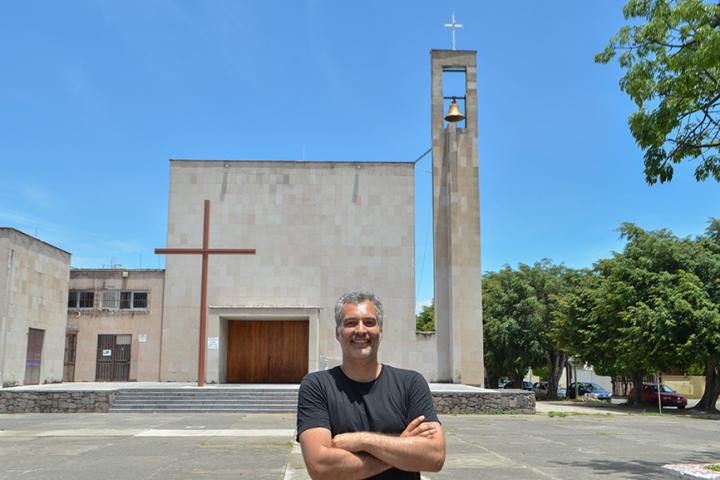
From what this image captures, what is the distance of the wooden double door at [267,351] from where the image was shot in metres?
27.3

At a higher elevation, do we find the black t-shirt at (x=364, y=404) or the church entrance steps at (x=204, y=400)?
the black t-shirt at (x=364, y=404)

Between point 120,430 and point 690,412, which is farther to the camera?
point 690,412

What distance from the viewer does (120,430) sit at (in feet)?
49.9

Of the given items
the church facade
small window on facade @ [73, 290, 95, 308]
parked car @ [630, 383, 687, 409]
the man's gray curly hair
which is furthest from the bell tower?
the man's gray curly hair

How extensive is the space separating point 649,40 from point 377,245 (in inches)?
710

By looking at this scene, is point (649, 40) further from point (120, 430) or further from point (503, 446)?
point (120, 430)

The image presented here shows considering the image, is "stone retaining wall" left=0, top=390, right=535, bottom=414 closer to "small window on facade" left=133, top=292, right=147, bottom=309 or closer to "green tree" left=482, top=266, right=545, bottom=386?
"small window on facade" left=133, top=292, right=147, bottom=309

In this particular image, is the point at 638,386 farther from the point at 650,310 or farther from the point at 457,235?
the point at 457,235

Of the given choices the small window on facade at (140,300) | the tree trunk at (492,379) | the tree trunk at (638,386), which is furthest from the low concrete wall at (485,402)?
the tree trunk at (492,379)

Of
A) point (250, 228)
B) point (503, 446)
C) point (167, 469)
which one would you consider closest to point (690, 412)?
point (503, 446)

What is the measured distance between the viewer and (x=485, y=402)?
21.2 m

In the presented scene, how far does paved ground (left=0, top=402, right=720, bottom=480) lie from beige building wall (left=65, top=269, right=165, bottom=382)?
8447mm

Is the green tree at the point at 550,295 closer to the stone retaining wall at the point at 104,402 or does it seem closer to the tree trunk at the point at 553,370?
the tree trunk at the point at 553,370

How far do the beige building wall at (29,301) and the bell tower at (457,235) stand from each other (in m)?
15.7
